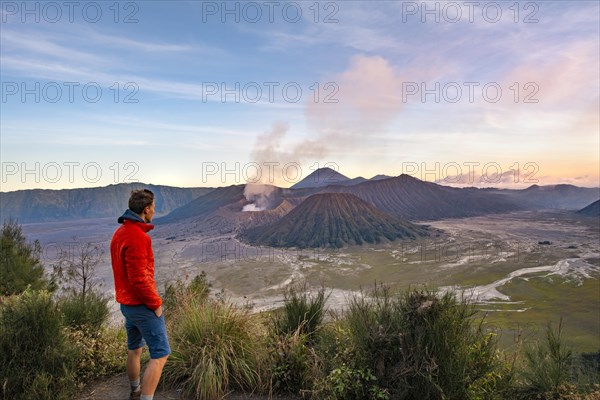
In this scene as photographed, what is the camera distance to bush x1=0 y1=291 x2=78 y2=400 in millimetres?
3672

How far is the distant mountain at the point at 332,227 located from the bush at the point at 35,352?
97601mm

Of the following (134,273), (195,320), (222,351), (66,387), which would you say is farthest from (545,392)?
(66,387)

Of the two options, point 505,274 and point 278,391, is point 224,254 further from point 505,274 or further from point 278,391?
point 278,391

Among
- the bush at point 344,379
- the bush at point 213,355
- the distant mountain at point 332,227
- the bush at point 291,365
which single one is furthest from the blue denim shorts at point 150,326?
the distant mountain at point 332,227

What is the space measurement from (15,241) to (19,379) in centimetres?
2079

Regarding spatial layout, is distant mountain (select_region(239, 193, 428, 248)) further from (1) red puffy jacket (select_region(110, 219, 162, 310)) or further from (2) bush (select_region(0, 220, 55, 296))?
(1) red puffy jacket (select_region(110, 219, 162, 310))

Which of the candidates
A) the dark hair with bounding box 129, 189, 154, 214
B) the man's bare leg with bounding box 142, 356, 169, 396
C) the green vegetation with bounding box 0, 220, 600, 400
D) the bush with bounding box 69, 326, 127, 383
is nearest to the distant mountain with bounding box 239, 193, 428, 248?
the bush with bounding box 69, 326, 127, 383

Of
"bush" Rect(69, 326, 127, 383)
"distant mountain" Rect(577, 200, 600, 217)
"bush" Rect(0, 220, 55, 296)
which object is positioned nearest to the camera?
"bush" Rect(69, 326, 127, 383)

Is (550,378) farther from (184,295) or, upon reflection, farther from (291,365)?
(184,295)

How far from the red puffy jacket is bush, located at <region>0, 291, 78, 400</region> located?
1.04 meters

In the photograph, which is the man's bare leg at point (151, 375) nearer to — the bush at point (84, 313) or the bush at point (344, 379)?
the bush at point (344, 379)

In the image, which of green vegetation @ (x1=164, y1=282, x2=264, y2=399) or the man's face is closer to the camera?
the man's face

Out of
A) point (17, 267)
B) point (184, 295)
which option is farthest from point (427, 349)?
point (17, 267)

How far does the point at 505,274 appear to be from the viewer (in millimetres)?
62812
